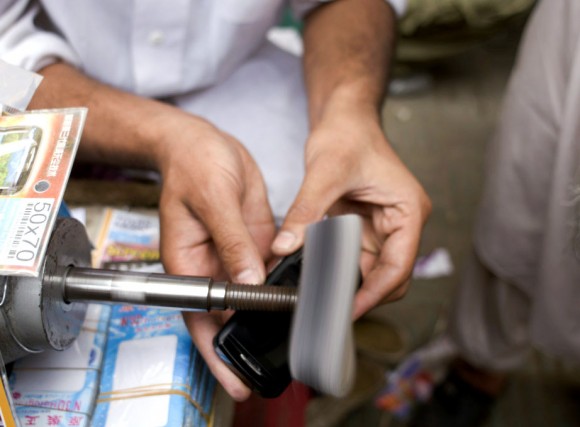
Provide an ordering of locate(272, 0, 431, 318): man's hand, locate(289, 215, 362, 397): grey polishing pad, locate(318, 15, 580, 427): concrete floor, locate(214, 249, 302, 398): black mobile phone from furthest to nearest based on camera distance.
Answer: locate(318, 15, 580, 427): concrete floor → locate(272, 0, 431, 318): man's hand → locate(214, 249, 302, 398): black mobile phone → locate(289, 215, 362, 397): grey polishing pad

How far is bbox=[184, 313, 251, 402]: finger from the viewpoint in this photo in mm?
479

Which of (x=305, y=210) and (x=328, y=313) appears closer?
(x=328, y=313)

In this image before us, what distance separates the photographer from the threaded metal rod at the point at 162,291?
0.42 metres

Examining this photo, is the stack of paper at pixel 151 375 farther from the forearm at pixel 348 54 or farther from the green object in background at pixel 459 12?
→ the green object in background at pixel 459 12

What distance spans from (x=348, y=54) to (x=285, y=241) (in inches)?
12.0

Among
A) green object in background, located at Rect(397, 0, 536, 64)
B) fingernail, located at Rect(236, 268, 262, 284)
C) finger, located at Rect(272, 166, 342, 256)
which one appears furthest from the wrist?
green object in background, located at Rect(397, 0, 536, 64)

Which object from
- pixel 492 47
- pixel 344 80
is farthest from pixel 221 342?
pixel 492 47

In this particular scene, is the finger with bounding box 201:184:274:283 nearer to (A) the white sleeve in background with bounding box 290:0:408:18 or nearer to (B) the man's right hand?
(B) the man's right hand

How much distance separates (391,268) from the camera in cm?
59

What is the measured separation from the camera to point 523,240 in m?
0.84

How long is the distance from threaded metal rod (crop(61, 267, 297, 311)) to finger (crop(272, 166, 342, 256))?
105mm

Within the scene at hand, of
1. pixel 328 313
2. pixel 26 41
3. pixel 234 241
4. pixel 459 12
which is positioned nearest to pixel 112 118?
pixel 26 41

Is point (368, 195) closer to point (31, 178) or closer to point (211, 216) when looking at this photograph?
point (211, 216)

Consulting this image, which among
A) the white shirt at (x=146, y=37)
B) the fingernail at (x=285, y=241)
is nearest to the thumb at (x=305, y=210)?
the fingernail at (x=285, y=241)
